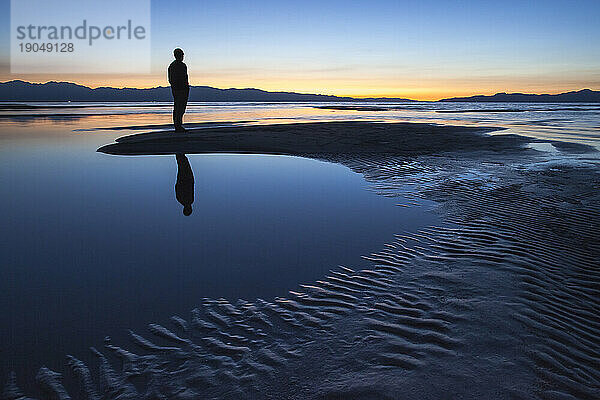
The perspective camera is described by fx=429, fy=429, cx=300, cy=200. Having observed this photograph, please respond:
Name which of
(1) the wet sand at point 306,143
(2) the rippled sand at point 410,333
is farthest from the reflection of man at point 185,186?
(2) the rippled sand at point 410,333

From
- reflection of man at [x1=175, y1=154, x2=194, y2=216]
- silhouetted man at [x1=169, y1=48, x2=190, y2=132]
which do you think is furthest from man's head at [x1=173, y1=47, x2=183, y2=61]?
reflection of man at [x1=175, y1=154, x2=194, y2=216]

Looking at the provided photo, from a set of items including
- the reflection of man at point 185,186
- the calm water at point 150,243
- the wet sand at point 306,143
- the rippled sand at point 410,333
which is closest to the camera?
the rippled sand at point 410,333

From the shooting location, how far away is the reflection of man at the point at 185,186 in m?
8.03

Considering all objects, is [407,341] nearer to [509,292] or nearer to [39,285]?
[509,292]

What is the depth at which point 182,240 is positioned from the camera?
5945mm

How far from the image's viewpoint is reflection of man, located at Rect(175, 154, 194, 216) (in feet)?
26.3

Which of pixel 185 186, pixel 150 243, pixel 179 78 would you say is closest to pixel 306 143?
pixel 179 78

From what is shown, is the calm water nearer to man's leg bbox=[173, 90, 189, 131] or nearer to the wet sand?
the wet sand

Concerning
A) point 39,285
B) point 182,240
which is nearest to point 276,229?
point 182,240

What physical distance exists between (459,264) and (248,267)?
258 cm

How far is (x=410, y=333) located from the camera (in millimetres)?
3695

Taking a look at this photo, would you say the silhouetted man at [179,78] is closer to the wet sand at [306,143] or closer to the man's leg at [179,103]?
the man's leg at [179,103]

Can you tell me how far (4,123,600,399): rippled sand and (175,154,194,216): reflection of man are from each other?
12.6ft

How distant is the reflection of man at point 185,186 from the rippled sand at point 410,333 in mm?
3828
